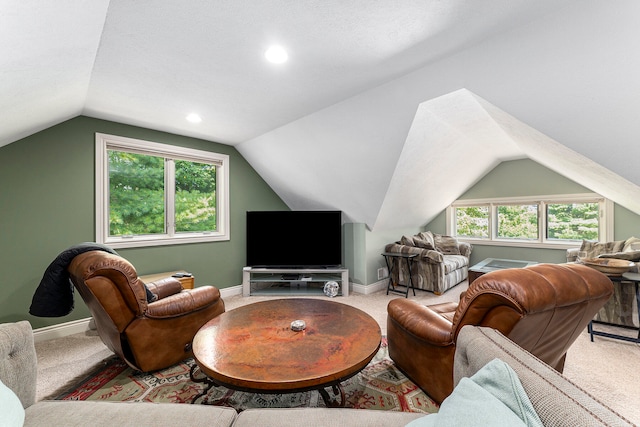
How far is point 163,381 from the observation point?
2.09 meters

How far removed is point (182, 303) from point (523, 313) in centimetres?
223

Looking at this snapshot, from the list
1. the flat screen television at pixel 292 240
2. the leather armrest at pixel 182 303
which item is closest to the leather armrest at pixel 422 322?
the leather armrest at pixel 182 303

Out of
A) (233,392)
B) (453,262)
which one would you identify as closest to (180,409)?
(233,392)

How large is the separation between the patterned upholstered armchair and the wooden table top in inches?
96.4

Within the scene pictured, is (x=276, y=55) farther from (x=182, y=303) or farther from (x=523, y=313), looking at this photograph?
(x=523, y=313)

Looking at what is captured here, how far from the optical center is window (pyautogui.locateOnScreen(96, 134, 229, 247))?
11.0 feet

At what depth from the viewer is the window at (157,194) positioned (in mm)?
3348

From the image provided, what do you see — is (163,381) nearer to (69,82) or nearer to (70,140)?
(69,82)

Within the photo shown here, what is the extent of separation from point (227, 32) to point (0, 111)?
1.63 meters

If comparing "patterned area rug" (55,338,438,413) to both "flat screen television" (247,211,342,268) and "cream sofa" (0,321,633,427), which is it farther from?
"flat screen television" (247,211,342,268)

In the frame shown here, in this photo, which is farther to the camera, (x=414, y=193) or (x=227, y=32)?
(x=414, y=193)

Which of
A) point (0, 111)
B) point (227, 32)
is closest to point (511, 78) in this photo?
point (227, 32)

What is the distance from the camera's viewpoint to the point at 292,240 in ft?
14.6

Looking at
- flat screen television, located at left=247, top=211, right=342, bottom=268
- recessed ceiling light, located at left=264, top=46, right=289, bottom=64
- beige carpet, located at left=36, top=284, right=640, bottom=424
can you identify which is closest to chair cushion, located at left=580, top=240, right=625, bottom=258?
beige carpet, located at left=36, top=284, right=640, bottom=424
